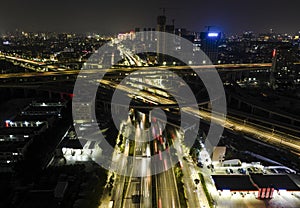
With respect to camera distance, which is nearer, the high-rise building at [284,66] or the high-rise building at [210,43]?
the high-rise building at [284,66]

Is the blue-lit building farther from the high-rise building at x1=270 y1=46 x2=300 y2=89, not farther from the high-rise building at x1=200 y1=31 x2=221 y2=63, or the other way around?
the high-rise building at x1=270 y1=46 x2=300 y2=89

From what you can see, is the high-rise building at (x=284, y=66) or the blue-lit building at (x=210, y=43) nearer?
the high-rise building at (x=284, y=66)

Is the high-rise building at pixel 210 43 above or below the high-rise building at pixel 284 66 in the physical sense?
above

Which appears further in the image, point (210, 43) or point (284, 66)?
point (210, 43)

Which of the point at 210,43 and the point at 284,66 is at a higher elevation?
the point at 210,43

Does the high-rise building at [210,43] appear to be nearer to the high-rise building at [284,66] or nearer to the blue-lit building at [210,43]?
the blue-lit building at [210,43]

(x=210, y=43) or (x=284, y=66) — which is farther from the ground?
(x=210, y=43)

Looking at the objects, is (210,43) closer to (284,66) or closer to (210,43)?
(210,43)

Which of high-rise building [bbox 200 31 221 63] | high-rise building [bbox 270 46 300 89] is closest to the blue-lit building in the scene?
high-rise building [bbox 200 31 221 63]

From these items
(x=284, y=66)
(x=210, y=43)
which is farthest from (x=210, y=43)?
(x=284, y=66)

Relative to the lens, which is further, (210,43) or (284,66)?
(210,43)

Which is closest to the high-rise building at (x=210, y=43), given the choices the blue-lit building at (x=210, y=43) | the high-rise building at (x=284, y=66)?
the blue-lit building at (x=210, y=43)
